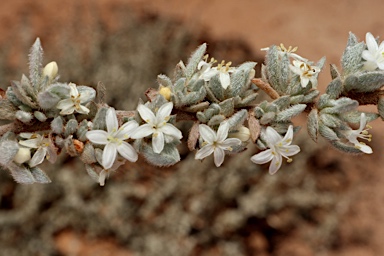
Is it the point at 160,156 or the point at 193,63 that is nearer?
the point at 160,156

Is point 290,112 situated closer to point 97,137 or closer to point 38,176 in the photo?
point 97,137

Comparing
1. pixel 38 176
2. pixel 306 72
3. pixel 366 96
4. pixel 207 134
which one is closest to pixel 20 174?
pixel 38 176

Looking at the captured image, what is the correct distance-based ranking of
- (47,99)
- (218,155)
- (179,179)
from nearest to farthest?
(47,99), (218,155), (179,179)

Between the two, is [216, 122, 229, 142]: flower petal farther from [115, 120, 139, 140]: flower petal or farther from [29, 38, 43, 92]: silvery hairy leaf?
[29, 38, 43, 92]: silvery hairy leaf

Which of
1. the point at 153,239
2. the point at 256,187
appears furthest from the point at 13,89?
the point at 256,187

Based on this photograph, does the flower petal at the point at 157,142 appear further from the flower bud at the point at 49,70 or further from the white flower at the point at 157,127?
the flower bud at the point at 49,70

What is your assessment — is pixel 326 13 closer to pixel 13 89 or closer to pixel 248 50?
pixel 248 50

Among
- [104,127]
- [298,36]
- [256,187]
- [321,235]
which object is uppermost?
Answer: [104,127]

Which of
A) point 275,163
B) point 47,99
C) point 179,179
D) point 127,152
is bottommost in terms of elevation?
point 179,179
